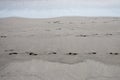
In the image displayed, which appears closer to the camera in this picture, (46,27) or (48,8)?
(46,27)

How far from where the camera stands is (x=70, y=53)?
149 cm

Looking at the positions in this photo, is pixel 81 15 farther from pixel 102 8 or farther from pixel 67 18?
pixel 102 8

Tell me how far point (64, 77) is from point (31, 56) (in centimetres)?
40

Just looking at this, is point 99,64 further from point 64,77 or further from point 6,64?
point 6,64

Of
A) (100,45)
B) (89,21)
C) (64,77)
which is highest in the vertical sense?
(89,21)

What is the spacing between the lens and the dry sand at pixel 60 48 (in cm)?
122

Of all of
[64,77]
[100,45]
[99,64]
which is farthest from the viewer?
[100,45]

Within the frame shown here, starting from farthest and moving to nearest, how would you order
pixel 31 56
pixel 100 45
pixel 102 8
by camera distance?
pixel 102 8, pixel 100 45, pixel 31 56

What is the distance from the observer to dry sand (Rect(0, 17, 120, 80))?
122 centimetres

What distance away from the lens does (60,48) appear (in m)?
1.57

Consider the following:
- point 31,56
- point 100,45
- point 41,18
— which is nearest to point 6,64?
point 31,56

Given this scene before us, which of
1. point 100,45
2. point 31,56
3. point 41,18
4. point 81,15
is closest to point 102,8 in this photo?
point 81,15

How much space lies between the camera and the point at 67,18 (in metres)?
2.15

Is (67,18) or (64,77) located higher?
(67,18)
